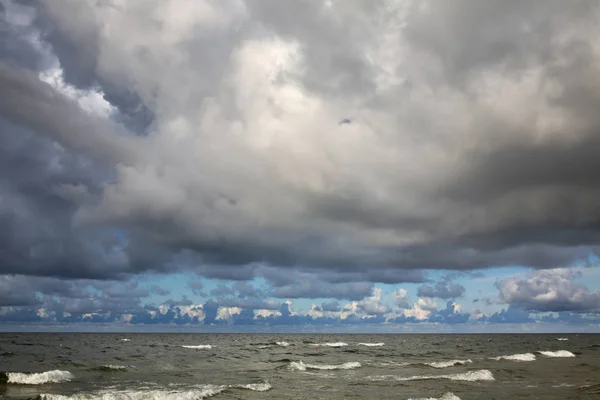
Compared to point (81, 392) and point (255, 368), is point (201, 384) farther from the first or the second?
point (255, 368)

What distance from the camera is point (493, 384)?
36094 mm

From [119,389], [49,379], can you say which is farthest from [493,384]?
[49,379]

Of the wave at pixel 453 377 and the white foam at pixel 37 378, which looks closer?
the white foam at pixel 37 378

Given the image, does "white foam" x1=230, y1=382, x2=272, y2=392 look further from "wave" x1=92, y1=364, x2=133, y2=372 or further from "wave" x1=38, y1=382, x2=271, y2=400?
"wave" x1=92, y1=364, x2=133, y2=372

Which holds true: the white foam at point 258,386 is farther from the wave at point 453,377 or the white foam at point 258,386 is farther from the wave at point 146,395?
the wave at point 453,377

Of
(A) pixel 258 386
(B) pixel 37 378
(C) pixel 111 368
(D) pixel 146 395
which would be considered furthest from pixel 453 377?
(B) pixel 37 378

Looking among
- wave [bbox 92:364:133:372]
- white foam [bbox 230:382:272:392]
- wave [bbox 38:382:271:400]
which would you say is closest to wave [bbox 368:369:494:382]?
white foam [bbox 230:382:272:392]

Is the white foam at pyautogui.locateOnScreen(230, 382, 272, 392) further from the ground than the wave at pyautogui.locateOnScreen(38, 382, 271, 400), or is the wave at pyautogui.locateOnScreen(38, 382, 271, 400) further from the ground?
the wave at pyautogui.locateOnScreen(38, 382, 271, 400)

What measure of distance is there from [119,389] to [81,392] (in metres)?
2.51

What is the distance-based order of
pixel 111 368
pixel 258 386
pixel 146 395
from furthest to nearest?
pixel 111 368, pixel 258 386, pixel 146 395

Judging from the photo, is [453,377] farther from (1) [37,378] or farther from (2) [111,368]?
(1) [37,378]

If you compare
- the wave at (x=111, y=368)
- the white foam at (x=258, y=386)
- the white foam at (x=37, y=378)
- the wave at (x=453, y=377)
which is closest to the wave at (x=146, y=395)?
the white foam at (x=258, y=386)

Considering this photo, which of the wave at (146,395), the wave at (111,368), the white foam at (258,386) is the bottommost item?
the wave at (111,368)

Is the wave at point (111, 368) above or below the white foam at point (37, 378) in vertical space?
below
